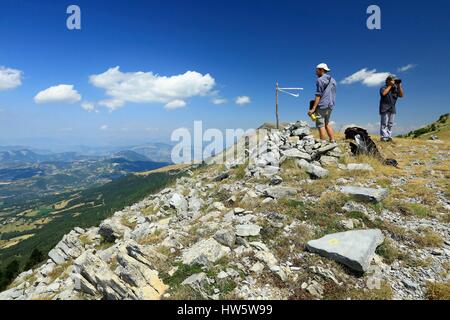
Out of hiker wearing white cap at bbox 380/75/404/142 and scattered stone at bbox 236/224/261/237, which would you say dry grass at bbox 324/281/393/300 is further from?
hiker wearing white cap at bbox 380/75/404/142

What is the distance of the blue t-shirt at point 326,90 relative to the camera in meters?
12.9

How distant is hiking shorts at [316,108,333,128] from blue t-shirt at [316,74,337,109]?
0.27 meters

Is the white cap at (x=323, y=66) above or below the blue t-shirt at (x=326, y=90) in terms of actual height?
above

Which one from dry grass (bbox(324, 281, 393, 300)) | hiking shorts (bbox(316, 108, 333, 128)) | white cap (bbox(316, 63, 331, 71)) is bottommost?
dry grass (bbox(324, 281, 393, 300))

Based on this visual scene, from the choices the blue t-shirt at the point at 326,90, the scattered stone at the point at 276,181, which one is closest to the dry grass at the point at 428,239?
the scattered stone at the point at 276,181

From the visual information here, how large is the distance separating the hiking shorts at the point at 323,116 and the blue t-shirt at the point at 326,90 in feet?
0.88

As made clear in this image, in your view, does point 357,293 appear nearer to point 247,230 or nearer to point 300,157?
point 247,230

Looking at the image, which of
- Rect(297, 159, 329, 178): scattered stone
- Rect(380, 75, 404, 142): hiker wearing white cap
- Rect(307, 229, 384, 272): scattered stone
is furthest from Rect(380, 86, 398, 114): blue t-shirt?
Rect(307, 229, 384, 272): scattered stone

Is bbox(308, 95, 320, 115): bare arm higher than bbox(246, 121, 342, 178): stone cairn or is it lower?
A: higher

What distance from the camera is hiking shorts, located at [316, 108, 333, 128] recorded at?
43.8ft

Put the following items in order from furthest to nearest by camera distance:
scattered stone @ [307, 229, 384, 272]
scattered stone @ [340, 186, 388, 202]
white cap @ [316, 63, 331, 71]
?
white cap @ [316, 63, 331, 71]
scattered stone @ [340, 186, 388, 202]
scattered stone @ [307, 229, 384, 272]

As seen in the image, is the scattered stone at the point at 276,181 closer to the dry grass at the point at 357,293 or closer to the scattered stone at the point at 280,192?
the scattered stone at the point at 280,192
